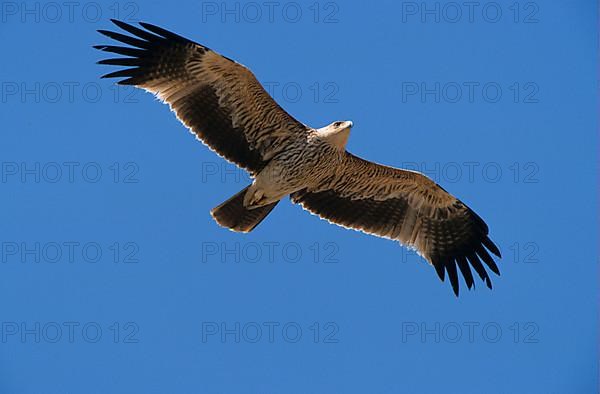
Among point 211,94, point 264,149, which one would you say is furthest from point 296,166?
point 211,94

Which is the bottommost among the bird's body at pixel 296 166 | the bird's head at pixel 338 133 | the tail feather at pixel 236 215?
the tail feather at pixel 236 215

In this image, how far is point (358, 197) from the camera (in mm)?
14547

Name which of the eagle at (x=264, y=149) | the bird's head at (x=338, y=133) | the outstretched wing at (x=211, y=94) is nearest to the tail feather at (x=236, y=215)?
the eagle at (x=264, y=149)

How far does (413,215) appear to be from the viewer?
1472 centimetres

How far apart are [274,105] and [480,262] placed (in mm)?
3839

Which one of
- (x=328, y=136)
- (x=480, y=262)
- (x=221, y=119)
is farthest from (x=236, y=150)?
(x=480, y=262)

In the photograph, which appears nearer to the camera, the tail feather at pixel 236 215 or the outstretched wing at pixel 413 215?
the tail feather at pixel 236 215

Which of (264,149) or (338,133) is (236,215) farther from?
(338,133)

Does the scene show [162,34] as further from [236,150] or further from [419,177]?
[419,177]

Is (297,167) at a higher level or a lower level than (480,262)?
higher

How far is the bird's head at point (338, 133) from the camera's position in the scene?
522 inches

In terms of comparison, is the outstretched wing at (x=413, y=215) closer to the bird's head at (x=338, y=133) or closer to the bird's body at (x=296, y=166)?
the bird's body at (x=296, y=166)

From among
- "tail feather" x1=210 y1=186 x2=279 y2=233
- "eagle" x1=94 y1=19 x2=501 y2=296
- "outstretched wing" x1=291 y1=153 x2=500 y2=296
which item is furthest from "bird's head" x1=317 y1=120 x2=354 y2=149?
"tail feather" x1=210 y1=186 x2=279 y2=233

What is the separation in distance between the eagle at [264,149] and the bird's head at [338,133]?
0.04ft
